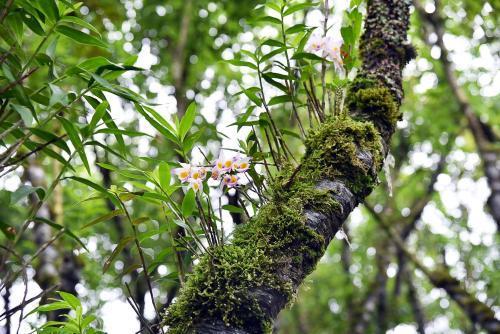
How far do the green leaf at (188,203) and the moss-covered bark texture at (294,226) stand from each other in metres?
0.14

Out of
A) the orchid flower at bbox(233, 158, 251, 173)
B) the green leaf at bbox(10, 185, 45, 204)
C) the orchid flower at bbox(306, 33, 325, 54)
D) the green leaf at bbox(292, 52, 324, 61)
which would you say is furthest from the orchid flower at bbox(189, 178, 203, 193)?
the orchid flower at bbox(306, 33, 325, 54)

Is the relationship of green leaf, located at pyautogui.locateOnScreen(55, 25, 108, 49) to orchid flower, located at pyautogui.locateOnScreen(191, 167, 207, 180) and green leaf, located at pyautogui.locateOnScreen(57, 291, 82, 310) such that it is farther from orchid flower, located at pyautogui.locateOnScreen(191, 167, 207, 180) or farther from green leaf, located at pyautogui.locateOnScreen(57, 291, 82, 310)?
green leaf, located at pyautogui.locateOnScreen(57, 291, 82, 310)


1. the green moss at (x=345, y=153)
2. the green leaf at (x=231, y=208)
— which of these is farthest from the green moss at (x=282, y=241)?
the green leaf at (x=231, y=208)

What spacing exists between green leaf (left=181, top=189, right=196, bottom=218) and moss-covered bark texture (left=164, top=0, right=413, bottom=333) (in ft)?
0.46

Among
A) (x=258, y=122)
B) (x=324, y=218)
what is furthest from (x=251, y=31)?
(x=324, y=218)

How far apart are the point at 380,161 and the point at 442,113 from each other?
4.99 metres

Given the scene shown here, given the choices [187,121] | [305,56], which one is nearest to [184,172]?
[187,121]

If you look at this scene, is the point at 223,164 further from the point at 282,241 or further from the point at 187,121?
the point at 282,241

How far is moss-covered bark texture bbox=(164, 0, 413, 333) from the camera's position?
116cm

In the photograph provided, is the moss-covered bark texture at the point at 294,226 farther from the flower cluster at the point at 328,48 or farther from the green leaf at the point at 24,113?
the green leaf at the point at 24,113

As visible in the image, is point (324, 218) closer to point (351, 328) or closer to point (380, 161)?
point (380, 161)

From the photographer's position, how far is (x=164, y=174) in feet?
4.62

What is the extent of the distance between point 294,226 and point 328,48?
2.39 ft

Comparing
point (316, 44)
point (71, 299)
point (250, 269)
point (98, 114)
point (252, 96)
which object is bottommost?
point (250, 269)
